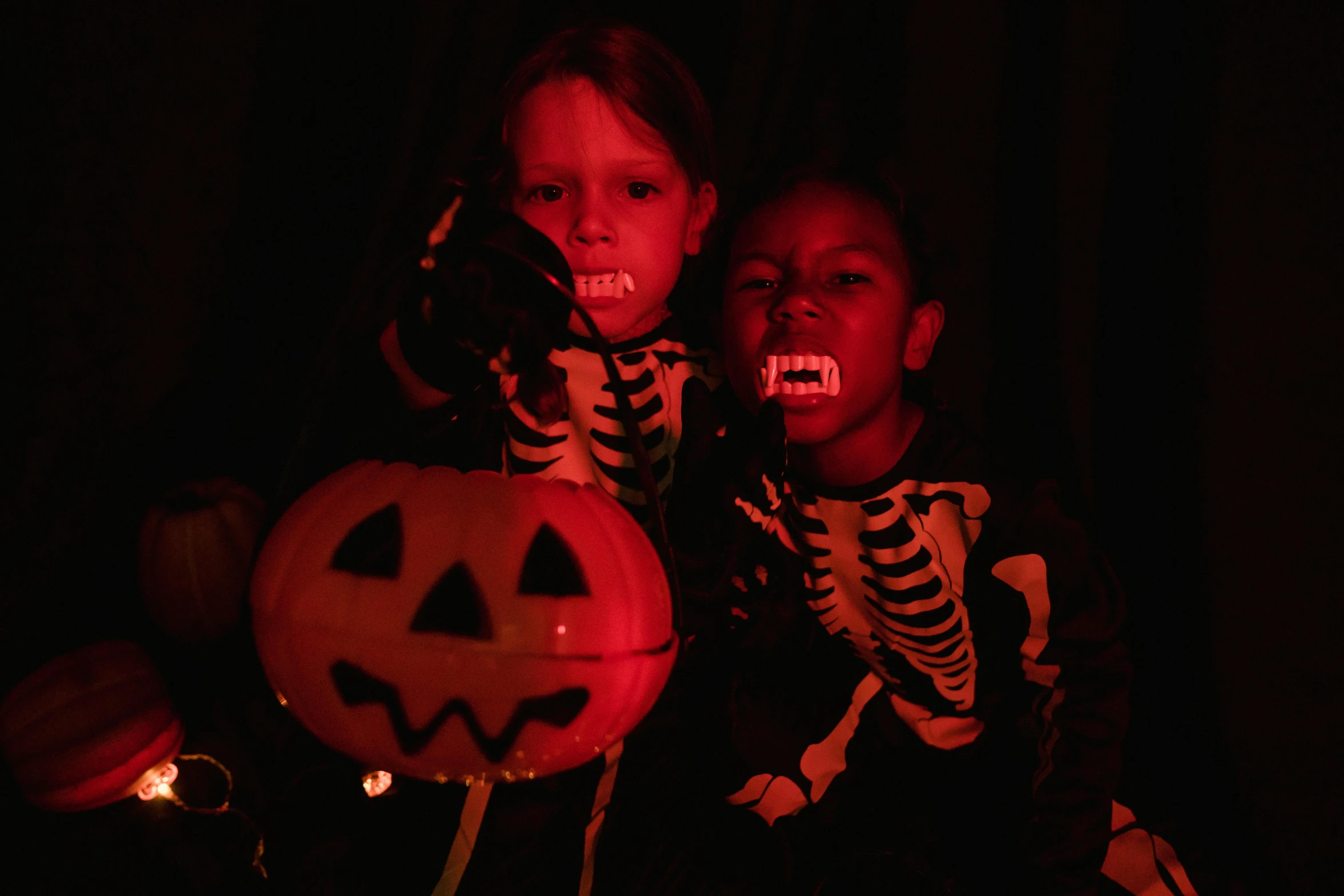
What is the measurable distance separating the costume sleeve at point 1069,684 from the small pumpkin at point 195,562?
1.03 m

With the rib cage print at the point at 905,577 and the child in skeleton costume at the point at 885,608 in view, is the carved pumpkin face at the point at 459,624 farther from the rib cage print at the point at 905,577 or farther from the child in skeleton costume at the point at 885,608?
the rib cage print at the point at 905,577

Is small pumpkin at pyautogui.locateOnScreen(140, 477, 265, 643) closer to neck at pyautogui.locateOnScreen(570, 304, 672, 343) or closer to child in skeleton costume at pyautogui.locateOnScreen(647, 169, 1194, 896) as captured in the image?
neck at pyautogui.locateOnScreen(570, 304, 672, 343)

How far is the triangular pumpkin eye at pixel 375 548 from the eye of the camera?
1.64 ft

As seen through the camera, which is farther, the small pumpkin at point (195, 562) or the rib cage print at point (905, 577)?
the small pumpkin at point (195, 562)

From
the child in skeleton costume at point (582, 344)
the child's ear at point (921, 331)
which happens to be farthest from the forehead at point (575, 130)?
the child's ear at point (921, 331)

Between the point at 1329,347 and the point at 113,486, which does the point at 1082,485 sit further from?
the point at 113,486

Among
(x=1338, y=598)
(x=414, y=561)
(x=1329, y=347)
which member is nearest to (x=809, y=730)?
(x=414, y=561)

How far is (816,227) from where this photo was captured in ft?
2.39

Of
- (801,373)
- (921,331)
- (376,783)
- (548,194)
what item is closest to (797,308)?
(801,373)

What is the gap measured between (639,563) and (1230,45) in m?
1.07

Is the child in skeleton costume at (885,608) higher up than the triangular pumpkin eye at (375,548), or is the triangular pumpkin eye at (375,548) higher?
the triangular pumpkin eye at (375,548)

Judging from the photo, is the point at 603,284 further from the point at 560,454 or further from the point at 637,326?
the point at 560,454

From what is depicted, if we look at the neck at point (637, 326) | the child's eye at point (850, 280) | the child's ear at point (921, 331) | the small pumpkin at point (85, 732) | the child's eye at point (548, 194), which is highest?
the child's eye at point (548, 194)

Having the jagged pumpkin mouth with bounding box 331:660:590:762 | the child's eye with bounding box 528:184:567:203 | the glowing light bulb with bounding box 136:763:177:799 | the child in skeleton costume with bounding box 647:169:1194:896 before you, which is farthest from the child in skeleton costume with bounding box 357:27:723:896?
the glowing light bulb with bounding box 136:763:177:799
